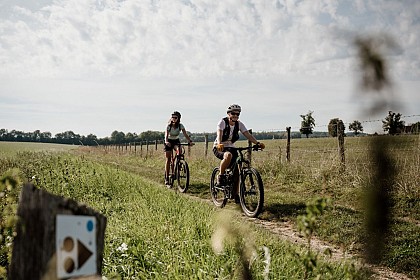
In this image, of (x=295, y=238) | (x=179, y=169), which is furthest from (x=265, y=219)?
(x=179, y=169)

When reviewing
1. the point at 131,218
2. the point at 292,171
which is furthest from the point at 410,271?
the point at 292,171

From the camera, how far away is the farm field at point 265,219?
3.40 feet

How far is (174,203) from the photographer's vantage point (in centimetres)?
636

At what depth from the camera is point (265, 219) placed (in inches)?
278

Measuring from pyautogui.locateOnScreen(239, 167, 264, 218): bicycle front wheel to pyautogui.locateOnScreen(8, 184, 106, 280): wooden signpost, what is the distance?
6.09 m

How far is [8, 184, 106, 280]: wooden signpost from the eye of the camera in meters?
1.14

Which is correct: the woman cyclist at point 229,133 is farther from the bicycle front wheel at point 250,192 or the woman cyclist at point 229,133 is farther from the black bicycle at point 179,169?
the black bicycle at point 179,169

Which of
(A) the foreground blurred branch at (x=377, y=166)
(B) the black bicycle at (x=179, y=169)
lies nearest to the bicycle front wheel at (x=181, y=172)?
(B) the black bicycle at (x=179, y=169)

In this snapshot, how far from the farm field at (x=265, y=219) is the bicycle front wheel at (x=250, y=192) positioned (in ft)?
0.97

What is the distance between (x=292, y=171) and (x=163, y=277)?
334 inches

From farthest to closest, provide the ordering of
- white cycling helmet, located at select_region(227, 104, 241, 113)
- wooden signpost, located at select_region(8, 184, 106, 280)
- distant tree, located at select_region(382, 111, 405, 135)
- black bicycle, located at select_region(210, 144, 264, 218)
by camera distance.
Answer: white cycling helmet, located at select_region(227, 104, 241, 113), black bicycle, located at select_region(210, 144, 264, 218), wooden signpost, located at select_region(8, 184, 106, 280), distant tree, located at select_region(382, 111, 405, 135)

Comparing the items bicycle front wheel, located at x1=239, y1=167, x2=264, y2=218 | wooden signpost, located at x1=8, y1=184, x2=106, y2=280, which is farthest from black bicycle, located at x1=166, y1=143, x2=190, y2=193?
wooden signpost, located at x1=8, y1=184, x2=106, y2=280

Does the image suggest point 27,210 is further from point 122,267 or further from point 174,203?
point 174,203

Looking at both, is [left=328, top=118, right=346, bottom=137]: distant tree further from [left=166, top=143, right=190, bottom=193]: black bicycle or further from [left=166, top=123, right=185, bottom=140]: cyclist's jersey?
[left=166, top=123, right=185, bottom=140]: cyclist's jersey
